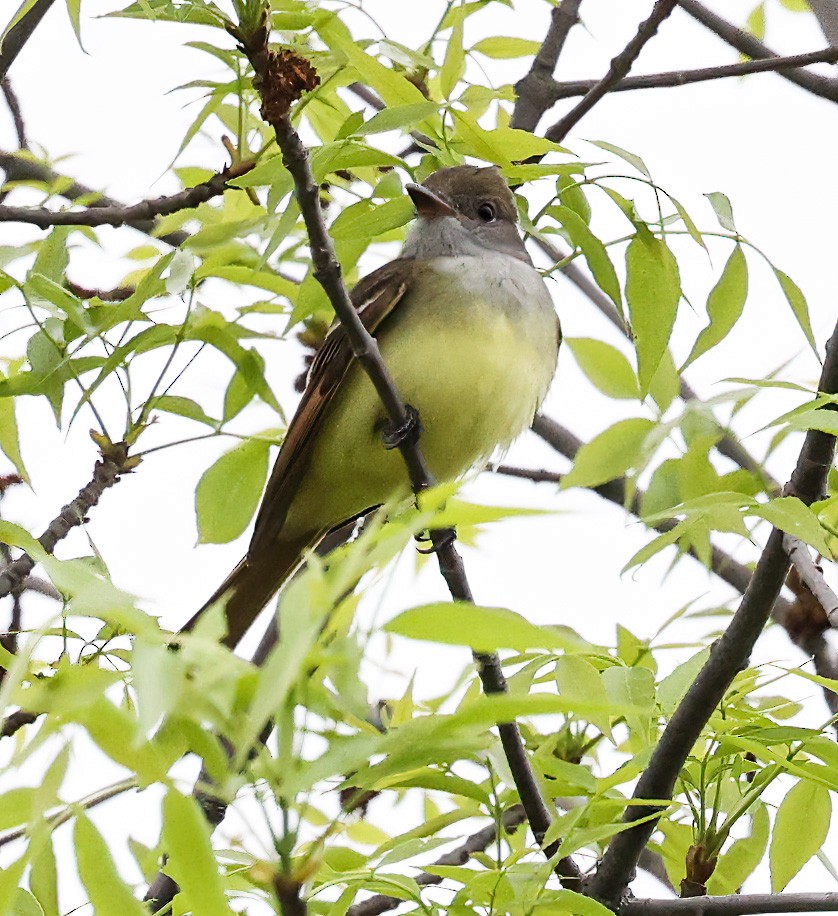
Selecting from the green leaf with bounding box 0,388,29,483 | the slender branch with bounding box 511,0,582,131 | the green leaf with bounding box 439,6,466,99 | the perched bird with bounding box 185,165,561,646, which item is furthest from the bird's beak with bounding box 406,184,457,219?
the green leaf with bounding box 0,388,29,483

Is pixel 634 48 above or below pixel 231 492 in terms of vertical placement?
above

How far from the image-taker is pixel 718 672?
7.68ft

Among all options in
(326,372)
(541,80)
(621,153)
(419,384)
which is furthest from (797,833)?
(541,80)

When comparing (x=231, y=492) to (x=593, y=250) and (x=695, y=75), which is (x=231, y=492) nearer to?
(x=593, y=250)

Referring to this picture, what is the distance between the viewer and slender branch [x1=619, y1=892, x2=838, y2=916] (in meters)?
2.30

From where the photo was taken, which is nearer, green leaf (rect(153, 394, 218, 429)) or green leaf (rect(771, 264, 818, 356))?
green leaf (rect(771, 264, 818, 356))

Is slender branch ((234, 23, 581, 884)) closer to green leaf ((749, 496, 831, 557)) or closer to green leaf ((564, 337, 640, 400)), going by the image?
green leaf ((564, 337, 640, 400))

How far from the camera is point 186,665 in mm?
1308

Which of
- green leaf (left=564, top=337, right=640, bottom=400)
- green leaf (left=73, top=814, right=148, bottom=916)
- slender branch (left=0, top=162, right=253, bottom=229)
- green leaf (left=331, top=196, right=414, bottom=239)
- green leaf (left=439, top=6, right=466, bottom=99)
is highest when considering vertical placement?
green leaf (left=439, top=6, right=466, bottom=99)

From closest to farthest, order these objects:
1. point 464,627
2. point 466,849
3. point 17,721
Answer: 1. point 464,627
2. point 17,721
3. point 466,849

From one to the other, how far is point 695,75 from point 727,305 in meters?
1.60

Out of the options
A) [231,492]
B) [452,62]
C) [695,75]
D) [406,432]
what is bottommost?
[231,492]

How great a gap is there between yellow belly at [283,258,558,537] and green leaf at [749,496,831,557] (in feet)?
5.82

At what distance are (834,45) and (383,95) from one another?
169cm
